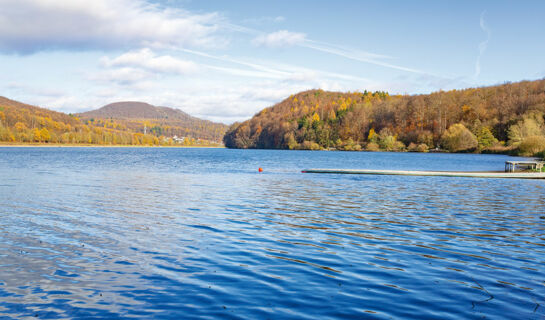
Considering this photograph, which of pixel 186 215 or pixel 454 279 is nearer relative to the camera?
pixel 454 279

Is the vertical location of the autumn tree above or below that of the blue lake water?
above

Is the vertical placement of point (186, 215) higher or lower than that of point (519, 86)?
lower

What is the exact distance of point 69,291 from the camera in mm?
8938

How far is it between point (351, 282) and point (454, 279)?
2673mm

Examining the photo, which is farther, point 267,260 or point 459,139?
point 459,139

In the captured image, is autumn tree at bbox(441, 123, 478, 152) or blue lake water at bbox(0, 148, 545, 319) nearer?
blue lake water at bbox(0, 148, 545, 319)

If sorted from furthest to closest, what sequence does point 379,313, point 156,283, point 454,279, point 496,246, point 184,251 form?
point 496,246
point 184,251
point 454,279
point 156,283
point 379,313

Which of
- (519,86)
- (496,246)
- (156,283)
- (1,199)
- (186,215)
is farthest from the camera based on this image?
(519,86)

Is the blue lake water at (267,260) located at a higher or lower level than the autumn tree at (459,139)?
lower

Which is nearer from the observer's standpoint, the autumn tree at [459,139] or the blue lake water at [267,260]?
the blue lake water at [267,260]

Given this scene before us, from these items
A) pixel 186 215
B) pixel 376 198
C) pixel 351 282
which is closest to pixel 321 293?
pixel 351 282

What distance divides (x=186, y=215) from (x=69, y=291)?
10400 mm

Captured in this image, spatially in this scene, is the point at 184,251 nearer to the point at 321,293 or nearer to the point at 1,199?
the point at 321,293

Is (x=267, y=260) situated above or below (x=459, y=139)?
below
